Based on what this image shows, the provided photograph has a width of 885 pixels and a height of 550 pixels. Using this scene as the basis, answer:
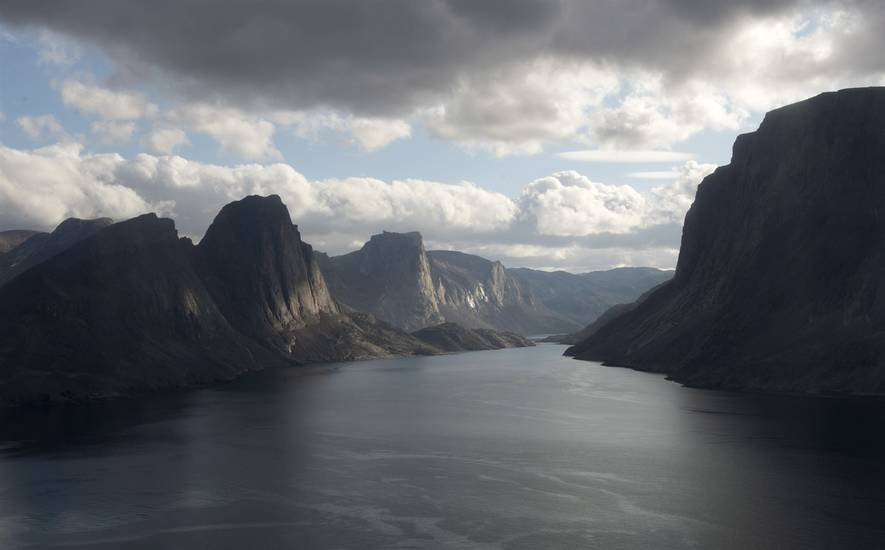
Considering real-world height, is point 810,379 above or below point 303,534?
above

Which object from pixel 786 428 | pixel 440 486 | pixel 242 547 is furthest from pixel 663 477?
pixel 242 547

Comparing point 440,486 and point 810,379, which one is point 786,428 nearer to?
point 810,379

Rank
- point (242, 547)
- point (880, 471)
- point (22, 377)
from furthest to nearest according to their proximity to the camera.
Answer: point (22, 377)
point (880, 471)
point (242, 547)

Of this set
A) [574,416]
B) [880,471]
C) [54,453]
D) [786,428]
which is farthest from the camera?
[574,416]

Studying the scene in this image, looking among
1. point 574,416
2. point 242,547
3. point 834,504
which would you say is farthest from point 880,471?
point 242,547

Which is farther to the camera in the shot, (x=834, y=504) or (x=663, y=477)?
(x=663, y=477)

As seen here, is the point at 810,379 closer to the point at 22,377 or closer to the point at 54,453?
the point at 54,453
